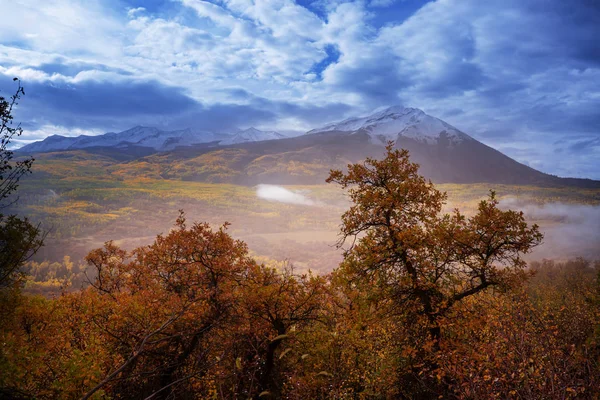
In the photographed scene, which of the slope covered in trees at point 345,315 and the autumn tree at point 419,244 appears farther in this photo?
the autumn tree at point 419,244

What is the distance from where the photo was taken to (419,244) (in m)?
18.1

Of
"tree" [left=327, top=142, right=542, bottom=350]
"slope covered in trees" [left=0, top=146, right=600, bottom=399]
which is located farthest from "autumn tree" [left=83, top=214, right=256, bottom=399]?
"tree" [left=327, top=142, right=542, bottom=350]

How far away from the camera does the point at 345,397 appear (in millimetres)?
19875

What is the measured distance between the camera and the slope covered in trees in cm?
1716

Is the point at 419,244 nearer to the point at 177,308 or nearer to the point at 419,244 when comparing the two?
the point at 419,244

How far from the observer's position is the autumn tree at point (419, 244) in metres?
17.8

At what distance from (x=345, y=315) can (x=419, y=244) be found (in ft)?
29.0

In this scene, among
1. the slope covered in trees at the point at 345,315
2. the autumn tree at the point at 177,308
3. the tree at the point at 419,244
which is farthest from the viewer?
the autumn tree at the point at 177,308

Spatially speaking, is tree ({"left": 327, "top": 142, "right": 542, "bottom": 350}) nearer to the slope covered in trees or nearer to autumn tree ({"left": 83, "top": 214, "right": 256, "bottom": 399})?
the slope covered in trees

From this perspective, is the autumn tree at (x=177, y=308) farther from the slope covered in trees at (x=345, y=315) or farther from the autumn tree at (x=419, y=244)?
the autumn tree at (x=419, y=244)

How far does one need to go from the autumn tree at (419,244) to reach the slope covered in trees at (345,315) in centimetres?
9

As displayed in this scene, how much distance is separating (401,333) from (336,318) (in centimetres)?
570

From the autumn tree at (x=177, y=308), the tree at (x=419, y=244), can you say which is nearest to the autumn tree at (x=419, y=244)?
the tree at (x=419, y=244)

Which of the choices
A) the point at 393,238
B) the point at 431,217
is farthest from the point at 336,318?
the point at 431,217
